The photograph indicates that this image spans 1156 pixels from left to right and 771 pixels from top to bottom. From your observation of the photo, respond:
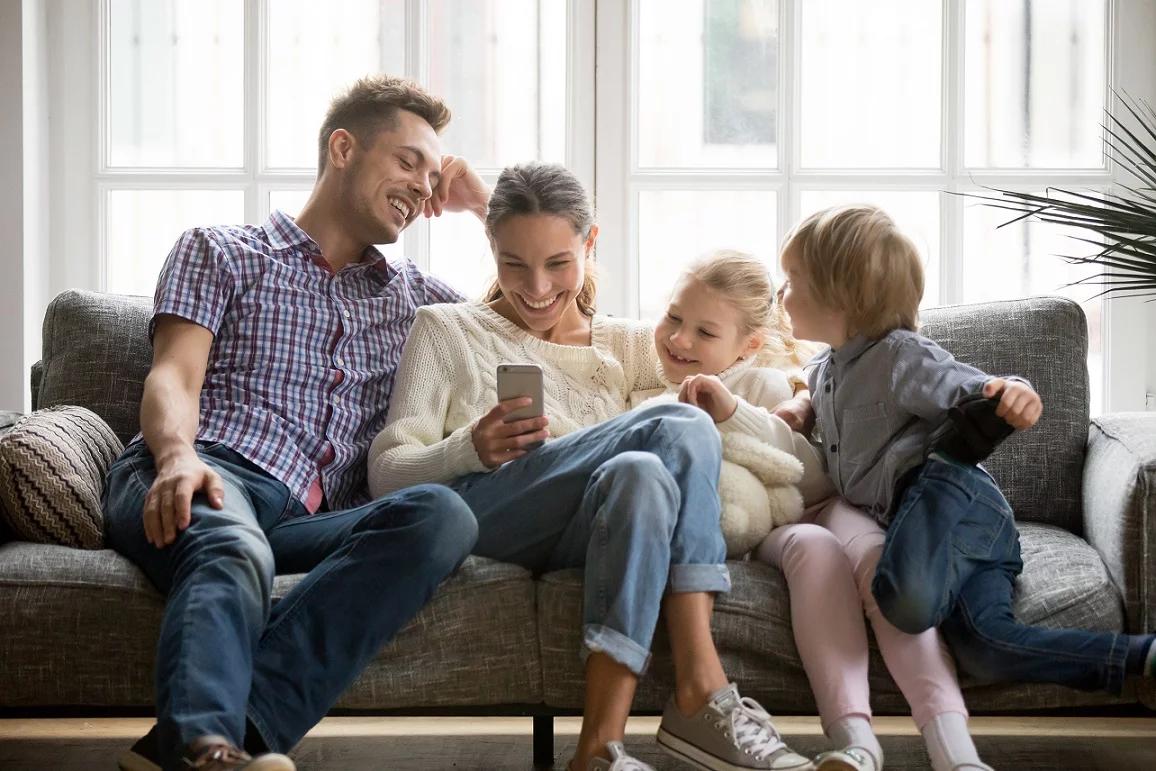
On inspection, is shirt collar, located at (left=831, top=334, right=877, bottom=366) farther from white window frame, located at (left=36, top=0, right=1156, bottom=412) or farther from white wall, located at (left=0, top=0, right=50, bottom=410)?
white wall, located at (left=0, top=0, right=50, bottom=410)

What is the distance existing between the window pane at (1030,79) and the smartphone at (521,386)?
5.51ft

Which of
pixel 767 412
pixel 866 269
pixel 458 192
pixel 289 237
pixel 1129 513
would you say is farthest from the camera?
pixel 458 192

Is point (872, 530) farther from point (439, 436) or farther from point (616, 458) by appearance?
point (439, 436)

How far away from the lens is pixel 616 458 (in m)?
1.84

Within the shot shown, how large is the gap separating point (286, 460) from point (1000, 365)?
133cm

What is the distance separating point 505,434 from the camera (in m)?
1.96

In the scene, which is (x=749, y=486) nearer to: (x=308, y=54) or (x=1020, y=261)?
(x=1020, y=261)

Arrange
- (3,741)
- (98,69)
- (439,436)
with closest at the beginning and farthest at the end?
(439,436)
(3,741)
(98,69)

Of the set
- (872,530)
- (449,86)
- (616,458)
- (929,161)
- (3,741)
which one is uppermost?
(449,86)

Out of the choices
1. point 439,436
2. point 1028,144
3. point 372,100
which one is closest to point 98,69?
point 372,100

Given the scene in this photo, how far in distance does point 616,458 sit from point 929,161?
5.55 ft

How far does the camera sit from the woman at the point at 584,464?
1.72 m

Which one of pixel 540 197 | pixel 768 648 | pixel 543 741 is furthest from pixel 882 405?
pixel 543 741

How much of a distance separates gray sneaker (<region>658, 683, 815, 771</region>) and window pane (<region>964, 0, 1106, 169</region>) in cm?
190
